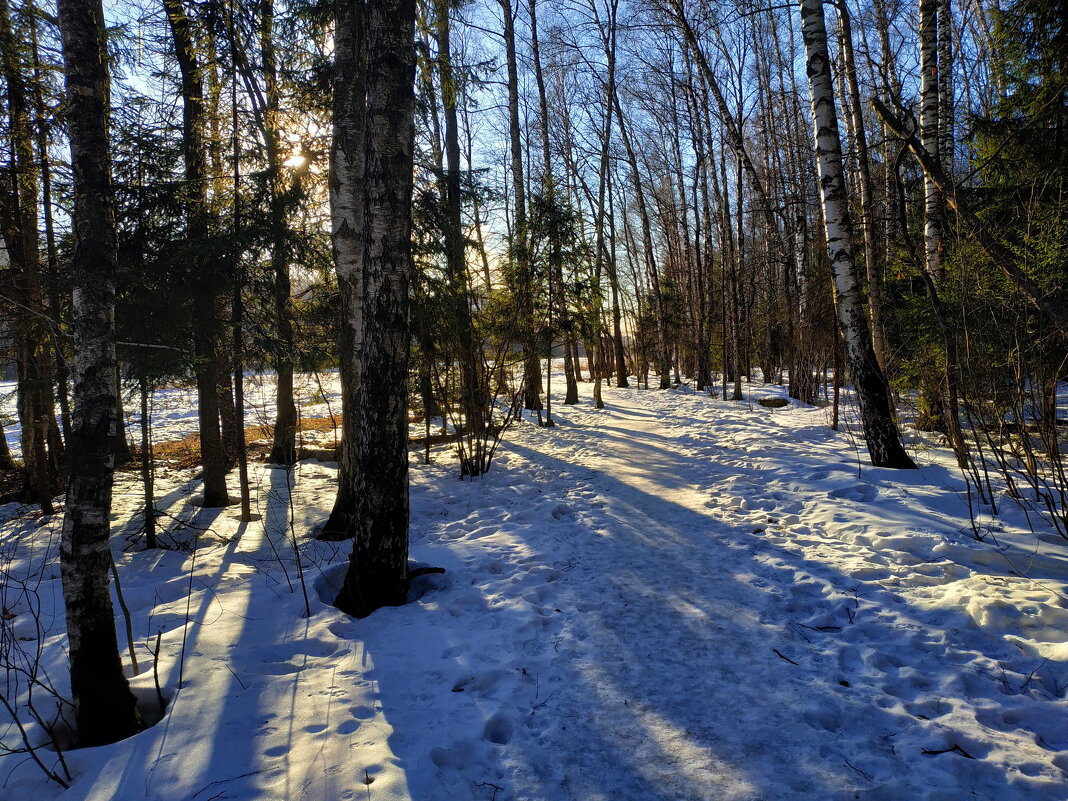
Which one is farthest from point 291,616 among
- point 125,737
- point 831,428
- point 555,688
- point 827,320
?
point 827,320

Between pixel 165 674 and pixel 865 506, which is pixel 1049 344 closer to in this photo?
pixel 865 506

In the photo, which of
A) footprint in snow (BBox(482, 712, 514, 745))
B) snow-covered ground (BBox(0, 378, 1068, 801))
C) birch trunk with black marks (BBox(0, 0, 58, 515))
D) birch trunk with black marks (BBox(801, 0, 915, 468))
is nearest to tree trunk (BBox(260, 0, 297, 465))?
birch trunk with black marks (BBox(0, 0, 58, 515))

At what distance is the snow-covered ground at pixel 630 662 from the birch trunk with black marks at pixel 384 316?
420 mm

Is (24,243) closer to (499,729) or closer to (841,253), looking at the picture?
(499,729)

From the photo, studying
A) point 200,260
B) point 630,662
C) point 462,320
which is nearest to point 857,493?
→ point 630,662

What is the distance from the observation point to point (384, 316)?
11.9 feet

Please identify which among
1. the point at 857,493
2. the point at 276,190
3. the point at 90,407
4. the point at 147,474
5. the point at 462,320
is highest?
the point at 276,190

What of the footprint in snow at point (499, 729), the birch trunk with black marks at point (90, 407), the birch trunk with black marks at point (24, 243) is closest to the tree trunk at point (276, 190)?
the birch trunk with black marks at point (24, 243)

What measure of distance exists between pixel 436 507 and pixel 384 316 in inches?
155

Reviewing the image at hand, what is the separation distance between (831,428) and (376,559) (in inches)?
336

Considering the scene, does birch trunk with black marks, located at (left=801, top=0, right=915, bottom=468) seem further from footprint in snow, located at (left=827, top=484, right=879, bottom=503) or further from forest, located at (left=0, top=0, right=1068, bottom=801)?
footprint in snow, located at (left=827, top=484, right=879, bottom=503)

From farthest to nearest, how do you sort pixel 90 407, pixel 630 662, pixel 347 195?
1. pixel 347 195
2. pixel 630 662
3. pixel 90 407

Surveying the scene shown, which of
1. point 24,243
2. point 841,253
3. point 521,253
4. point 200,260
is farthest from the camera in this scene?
point 521,253

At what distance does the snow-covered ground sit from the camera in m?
2.13
